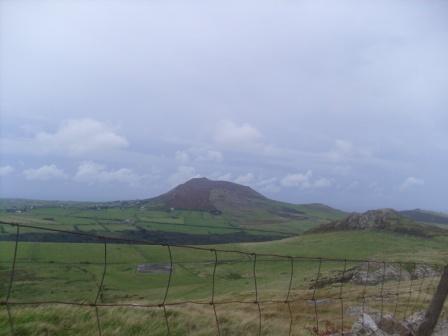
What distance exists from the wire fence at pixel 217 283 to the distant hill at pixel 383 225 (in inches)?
1286

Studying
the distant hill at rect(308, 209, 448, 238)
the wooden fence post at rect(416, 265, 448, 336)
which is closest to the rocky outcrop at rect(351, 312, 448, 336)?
the wooden fence post at rect(416, 265, 448, 336)

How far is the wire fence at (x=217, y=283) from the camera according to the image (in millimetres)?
11402

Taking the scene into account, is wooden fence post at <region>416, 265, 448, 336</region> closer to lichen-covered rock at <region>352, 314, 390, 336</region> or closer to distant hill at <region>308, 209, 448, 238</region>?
lichen-covered rock at <region>352, 314, 390, 336</region>

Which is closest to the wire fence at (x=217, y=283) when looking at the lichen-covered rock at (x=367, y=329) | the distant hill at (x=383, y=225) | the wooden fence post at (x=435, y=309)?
the lichen-covered rock at (x=367, y=329)

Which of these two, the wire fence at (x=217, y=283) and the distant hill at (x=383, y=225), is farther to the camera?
the distant hill at (x=383, y=225)

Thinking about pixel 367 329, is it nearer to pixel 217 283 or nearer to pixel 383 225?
pixel 217 283

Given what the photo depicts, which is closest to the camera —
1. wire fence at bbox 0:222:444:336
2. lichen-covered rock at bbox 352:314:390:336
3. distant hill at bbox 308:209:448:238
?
wire fence at bbox 0:222:444:336

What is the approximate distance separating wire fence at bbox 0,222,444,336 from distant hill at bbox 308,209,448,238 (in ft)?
107

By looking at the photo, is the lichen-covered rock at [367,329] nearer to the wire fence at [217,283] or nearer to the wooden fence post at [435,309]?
the wire fence at [217,283]

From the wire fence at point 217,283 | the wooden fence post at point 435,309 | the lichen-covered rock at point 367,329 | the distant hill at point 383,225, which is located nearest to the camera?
the wooden fence post at point 435,309

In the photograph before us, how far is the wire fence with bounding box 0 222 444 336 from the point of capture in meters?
11.4

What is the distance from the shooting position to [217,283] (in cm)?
6103

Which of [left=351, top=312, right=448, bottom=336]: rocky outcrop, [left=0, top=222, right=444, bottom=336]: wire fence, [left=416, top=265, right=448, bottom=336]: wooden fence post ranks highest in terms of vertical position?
[left=416, top=265, right=448, bottom=336]: wooden fence post

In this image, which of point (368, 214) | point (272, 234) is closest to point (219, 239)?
point (272, 234)
